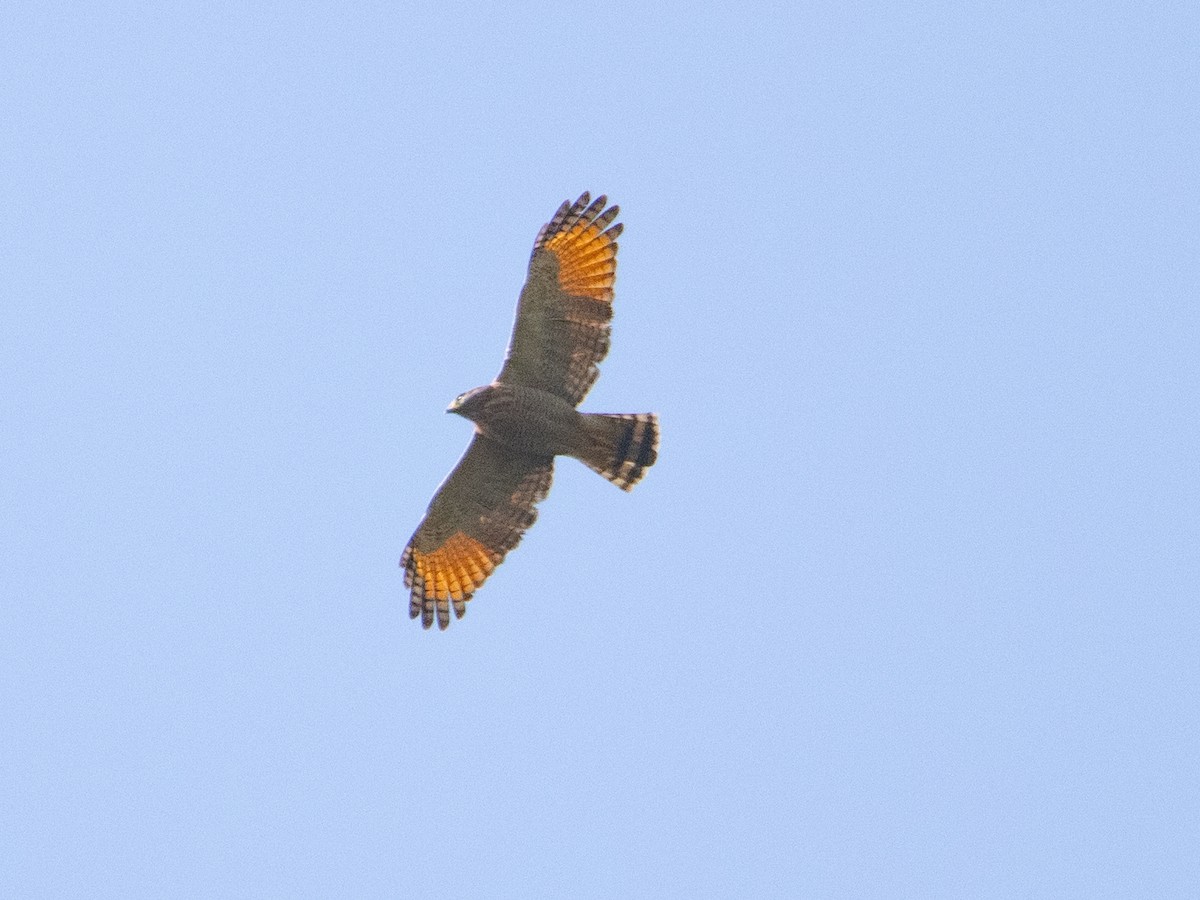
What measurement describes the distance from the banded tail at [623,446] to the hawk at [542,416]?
0.03ft

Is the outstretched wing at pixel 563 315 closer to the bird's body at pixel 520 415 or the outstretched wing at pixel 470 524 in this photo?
the bird's body at pixel 520 415

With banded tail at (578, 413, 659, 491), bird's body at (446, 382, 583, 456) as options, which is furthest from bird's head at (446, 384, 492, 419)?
banded tail at (578, 413, 659, 491)

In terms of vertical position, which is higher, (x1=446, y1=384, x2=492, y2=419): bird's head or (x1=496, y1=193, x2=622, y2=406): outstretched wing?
(x1=496, y1=193, x2=622, y2=406): outstretched wing

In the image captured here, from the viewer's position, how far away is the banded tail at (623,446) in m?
18.7

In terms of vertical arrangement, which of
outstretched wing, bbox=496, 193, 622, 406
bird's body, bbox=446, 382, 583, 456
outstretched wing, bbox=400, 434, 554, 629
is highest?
outstretched wing, bbox=496, 193, 622, 406

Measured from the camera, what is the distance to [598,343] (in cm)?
1852

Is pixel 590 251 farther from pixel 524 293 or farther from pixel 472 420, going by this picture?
pixel 472 420

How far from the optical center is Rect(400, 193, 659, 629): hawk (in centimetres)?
1834

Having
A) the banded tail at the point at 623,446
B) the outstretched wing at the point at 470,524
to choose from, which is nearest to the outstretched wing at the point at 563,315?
the banded tail at the point at 623,446

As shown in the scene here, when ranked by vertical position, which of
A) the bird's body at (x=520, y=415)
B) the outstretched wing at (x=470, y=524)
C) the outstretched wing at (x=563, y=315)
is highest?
the outstretched wing at (x=563, y=315)

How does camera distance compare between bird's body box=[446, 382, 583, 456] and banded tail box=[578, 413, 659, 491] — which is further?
banded tail box=[578, 413, 659, 491]

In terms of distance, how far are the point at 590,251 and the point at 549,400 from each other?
5.23ft

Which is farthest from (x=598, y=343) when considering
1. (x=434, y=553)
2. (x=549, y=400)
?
(x=434, y=553)

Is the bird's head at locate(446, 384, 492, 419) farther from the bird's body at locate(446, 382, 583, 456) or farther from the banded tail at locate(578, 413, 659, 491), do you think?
the banded tail at locate(578, 413, 659, 491)
